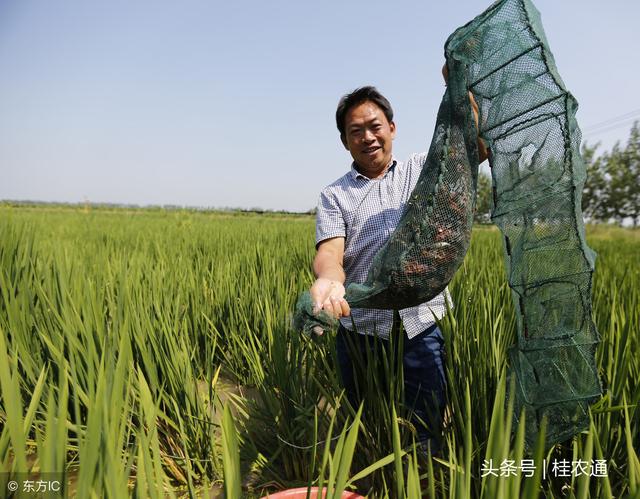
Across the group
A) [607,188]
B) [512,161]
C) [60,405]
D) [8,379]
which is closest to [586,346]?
[512,161]

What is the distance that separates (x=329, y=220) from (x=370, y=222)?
0.15 meters

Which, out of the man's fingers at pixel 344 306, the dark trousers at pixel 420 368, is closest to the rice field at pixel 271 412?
the dark trousers at pixel 420 368

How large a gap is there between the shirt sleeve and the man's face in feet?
0.57

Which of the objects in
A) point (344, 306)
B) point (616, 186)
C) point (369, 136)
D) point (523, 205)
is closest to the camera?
point (523, 205)

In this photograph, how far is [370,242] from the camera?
1342 mm

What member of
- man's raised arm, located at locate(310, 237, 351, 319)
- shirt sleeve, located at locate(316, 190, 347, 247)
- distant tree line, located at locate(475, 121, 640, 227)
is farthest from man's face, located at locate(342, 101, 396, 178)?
distant tree line, located at locate(475, 121, 640, 227)

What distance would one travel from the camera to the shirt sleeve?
4.54ft

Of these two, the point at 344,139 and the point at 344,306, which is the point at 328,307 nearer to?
the point at 344,306

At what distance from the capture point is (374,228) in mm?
1334

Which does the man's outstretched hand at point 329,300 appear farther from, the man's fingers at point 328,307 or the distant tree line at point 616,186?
the distant tree line at point 616,186

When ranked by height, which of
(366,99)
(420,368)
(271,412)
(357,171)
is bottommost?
(271,412)

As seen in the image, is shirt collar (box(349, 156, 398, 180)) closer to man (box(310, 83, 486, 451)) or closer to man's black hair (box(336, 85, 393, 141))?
man (box(310, 83, 486, 451))

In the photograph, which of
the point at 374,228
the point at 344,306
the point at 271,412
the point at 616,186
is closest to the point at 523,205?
the point at 344,306

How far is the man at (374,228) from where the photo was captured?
1322mm
